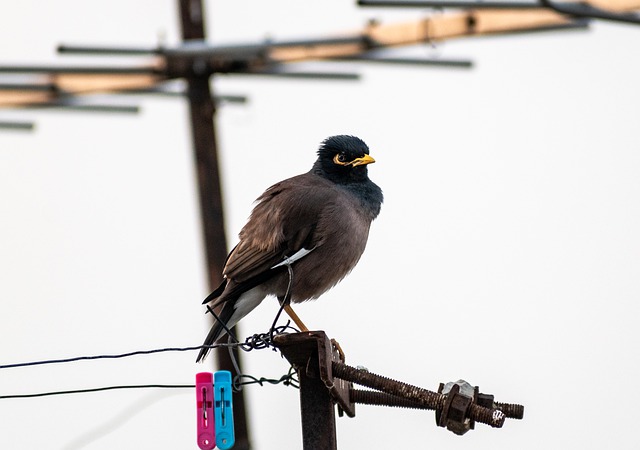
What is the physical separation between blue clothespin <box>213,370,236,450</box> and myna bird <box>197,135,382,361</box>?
178 centimetres

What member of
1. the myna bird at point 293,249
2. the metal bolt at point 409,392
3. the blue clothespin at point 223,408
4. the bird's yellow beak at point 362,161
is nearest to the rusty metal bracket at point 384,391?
the metal bolt at point 409,392

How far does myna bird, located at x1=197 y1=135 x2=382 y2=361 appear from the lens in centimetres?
720

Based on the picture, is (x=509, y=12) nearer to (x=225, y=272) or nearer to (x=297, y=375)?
(x=225, y=272)

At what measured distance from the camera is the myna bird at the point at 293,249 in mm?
7199

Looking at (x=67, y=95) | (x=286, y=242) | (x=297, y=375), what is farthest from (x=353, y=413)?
(x=67, y=95)

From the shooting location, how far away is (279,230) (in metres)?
7.29

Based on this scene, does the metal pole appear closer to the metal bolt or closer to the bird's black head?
the metal bolt

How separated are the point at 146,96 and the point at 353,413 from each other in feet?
17.8

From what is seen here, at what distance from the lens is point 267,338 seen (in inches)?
223

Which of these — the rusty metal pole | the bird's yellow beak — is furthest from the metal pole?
the rusty metal pole

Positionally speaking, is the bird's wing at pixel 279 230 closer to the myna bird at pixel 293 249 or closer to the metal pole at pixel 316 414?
the myna bird at pixel 293 249

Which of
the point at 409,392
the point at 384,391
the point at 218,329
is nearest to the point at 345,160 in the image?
the point at 218,329

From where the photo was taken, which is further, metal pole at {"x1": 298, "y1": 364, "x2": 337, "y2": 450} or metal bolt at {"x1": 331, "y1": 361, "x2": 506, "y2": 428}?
metal pole at {"x1": 298, "y1": 364, "x2": 337, "y2": 450}

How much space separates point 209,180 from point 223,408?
5.02m
